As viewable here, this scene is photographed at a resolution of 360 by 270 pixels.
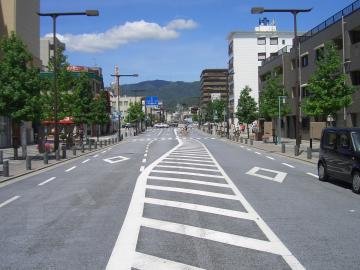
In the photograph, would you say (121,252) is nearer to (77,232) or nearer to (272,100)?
(77,232)

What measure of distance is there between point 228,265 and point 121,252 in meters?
1.59

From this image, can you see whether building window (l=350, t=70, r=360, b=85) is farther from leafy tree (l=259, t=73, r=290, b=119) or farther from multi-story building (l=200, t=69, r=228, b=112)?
multi-story building (l=200, t=69, r=228, b=112)

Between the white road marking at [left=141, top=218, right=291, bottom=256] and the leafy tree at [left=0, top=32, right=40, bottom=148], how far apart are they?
18688mm

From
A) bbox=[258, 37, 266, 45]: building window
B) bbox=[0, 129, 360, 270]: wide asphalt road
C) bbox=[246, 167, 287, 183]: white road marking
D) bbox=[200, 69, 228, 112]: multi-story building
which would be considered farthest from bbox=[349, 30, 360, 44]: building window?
bbox=[200, 69, 228, 112]: multi-story building

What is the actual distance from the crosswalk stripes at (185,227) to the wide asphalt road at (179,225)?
0.05 feet

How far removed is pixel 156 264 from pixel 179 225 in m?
2.44

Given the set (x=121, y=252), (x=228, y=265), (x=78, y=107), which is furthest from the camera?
(x=78, y=107)

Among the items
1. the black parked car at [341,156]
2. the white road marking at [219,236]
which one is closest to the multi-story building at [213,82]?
the black parked car at [341,156]

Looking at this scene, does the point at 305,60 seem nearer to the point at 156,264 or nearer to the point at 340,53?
the point at 340,53

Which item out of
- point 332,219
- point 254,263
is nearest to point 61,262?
point 254,263

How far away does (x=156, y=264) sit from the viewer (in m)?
6.29

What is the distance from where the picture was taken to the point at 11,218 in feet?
32.2

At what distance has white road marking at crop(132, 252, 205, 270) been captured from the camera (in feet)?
20.1

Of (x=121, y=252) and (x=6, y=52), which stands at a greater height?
(x=6, y=52)
